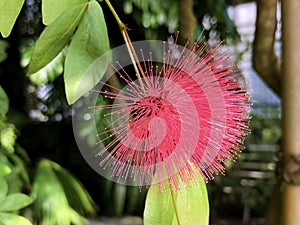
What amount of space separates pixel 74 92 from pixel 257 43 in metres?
0.47

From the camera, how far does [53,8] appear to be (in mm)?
354

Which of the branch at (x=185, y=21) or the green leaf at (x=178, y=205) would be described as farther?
the branch at (x=185, y=21)

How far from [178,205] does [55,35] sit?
165mm

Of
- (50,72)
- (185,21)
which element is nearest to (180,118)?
(185,21)

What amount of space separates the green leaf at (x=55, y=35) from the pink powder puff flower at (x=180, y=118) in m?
0.05

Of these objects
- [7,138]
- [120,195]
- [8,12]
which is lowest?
[120,195]

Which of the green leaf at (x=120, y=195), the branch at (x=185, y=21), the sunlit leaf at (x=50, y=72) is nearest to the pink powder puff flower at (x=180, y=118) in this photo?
the branch at (x=185, y=21)

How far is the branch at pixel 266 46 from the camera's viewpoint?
0.71 meters

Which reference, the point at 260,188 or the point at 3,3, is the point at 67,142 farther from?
the point at 260,188

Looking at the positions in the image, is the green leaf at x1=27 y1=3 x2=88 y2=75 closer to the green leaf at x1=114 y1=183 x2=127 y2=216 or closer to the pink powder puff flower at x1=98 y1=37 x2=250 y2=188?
the pink powder puff flower at x1=98 y1=37 x2=250 y2=188

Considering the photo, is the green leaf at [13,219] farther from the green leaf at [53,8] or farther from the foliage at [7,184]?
the green leaf at [53,8]

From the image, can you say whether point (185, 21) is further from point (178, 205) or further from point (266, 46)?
point (178, 205)

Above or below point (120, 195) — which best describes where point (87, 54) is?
above

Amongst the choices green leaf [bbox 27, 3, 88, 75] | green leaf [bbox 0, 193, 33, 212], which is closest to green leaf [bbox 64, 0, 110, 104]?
green leaf [bbox 27, 3, 88, 75]
